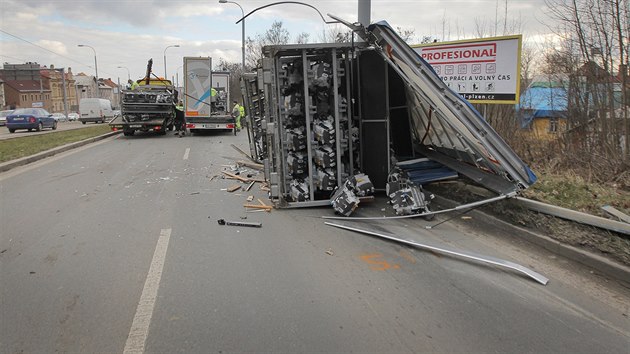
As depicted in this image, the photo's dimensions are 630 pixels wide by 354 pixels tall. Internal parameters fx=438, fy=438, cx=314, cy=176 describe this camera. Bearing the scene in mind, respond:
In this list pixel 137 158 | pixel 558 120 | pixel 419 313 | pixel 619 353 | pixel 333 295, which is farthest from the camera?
pixel 137 158

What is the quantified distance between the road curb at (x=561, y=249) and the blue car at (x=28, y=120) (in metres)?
32.4

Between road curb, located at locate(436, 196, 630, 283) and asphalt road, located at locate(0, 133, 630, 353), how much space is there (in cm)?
12

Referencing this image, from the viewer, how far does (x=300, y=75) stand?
288 inches

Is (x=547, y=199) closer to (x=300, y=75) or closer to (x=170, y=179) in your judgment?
(x=300, y=75)

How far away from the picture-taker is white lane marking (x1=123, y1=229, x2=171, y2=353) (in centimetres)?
315

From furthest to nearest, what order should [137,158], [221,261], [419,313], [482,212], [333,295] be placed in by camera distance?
[137,158] → [482,212] → [221,261] → [333,295] → [419,313]

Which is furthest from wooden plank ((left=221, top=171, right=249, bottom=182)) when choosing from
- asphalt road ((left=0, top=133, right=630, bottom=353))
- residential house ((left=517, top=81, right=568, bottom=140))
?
residential house ((left=517, top=81, right=568, bottom=140))

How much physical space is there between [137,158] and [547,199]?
11.9 m

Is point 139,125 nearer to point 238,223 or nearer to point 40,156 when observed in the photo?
point 40,156

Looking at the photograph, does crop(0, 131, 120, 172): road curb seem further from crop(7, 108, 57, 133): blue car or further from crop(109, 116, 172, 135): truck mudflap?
crop(7, 108, 57, 133): blue car

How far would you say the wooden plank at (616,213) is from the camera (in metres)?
4.94

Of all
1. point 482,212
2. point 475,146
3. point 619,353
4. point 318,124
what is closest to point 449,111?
point 475,146

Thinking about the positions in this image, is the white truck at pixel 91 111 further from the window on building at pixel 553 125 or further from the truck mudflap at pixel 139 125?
the window on building at pixel 553 125

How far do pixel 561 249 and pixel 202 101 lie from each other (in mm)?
20066
